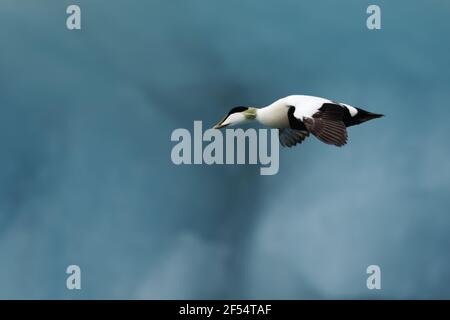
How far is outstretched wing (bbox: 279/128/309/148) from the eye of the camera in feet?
19.0

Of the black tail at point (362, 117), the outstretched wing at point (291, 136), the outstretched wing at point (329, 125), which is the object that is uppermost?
the black tail at point (362, 117)

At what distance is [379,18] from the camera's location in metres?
5.88

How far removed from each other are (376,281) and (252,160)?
1.02 metres

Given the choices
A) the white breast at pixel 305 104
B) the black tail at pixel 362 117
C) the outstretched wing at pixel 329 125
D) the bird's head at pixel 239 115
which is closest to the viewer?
the outstretched wing at pixel 329 125

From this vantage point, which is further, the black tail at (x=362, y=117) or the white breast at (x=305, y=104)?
the black tail at (x=362, y=117)

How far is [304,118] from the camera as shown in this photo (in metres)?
5.16

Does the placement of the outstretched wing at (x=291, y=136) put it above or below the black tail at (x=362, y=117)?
below

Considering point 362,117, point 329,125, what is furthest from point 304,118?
point 362,117

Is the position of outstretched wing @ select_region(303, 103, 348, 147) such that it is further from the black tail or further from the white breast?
the black tail

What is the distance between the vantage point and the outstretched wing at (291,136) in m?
5.80

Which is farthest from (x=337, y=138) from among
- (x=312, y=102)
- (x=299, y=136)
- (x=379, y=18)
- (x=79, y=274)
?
(x=79, y=274)

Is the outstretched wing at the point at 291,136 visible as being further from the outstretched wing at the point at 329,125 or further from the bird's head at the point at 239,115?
the outstretched wing at the point at 329,125

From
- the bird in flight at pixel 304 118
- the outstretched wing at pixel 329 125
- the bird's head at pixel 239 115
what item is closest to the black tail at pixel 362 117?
the bird in flight at pixel 304 118

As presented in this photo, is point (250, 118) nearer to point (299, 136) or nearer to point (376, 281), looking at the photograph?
point (299, 136)
